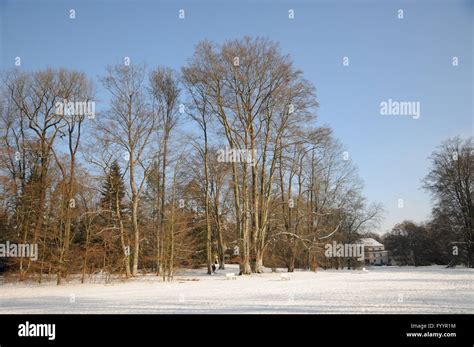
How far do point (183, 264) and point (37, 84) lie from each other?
17820mm

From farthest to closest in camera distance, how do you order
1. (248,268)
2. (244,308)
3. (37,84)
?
(37,84) → (248,268) → (244,308)

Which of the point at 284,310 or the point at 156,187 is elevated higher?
the point at 156,187

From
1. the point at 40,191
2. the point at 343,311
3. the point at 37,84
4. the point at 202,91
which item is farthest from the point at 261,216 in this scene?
the point at 343,311

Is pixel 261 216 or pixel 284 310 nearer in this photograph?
pixel 284 310

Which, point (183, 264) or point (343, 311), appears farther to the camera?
point (183, 264)

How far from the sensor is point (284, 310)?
1025 centimetres

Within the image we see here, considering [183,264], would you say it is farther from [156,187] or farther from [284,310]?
[284,310]
